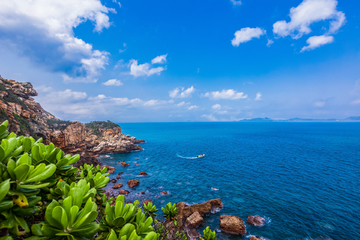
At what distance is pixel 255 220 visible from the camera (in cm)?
1894

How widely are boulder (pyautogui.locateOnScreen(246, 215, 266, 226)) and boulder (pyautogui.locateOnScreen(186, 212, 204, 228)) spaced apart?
6.01 m

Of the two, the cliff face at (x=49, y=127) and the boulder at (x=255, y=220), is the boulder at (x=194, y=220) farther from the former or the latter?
the cliff face at (x=49, y=127)

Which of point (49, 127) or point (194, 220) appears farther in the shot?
point (49, 127)

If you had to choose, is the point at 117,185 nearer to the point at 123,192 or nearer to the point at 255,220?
the point at 123,192

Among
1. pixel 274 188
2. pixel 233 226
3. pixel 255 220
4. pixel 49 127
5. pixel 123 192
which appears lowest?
pixel 255 220

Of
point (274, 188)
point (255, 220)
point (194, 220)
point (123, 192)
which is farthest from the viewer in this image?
point (274, 188)

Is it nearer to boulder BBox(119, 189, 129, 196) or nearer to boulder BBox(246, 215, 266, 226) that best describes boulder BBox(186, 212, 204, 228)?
boulder BBox(246, 215, 266, 226)

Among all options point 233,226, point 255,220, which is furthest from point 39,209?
point 255,220

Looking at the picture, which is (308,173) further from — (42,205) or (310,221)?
(42,205)

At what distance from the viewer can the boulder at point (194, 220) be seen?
59.5ft

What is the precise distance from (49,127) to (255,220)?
54.4m

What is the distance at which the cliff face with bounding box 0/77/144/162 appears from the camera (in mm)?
25200

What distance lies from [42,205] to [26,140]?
142 centimetres

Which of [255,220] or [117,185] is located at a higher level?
[117,185]
